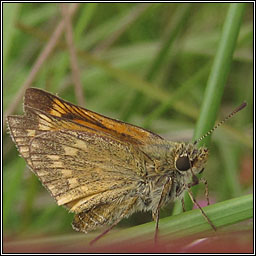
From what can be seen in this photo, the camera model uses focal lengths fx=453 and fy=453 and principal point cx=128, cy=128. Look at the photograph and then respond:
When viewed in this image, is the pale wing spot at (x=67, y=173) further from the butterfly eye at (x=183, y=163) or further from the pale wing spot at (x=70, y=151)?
the butterfly eye at (x=183, y=163)

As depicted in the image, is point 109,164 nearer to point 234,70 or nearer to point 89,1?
point 89,1

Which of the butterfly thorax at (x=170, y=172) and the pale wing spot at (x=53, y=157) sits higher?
the pale wing spot at (x=53, y=157)

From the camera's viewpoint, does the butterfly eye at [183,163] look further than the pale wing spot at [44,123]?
No

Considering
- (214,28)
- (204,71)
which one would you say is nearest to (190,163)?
(204,71)

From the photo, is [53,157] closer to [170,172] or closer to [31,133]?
[31,133]

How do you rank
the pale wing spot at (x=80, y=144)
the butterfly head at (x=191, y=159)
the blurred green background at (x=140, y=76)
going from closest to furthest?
1. the butterfly head at (x=191, y=159)
2. the pale wing spot at (x=80, y=144)
3. the blurred green background at (x=140, y=76)

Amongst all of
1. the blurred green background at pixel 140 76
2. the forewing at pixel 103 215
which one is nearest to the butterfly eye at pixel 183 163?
the forewing at pixel 103 215

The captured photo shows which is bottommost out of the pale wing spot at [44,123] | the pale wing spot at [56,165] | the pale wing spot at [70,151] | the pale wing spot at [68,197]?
the pale wing spot at [68,197]
